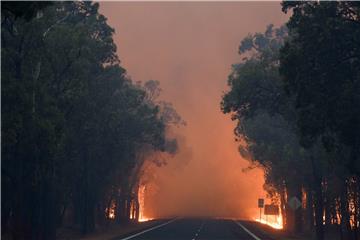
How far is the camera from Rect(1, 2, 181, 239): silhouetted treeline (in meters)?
33.7

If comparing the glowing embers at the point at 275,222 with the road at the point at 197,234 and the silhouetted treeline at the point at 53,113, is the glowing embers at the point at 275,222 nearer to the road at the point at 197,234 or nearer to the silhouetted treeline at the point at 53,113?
the road at the point at 197,234

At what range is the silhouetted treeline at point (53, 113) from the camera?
33.7 m

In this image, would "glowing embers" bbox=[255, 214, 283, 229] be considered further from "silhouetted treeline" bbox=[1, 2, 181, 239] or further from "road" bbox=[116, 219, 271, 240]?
"silhouetted treeline" bbox=[1, 2, 181, 239]

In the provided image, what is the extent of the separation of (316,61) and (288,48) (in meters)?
1.43

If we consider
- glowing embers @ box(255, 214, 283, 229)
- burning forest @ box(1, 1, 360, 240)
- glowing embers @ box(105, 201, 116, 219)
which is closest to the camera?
burning forest @ box(1, 1, 360, 240)

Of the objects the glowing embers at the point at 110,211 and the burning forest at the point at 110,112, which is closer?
the burning forest at the point at 110,112

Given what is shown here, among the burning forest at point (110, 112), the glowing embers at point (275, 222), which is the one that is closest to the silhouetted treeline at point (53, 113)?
the burning forest at point (110, 112)

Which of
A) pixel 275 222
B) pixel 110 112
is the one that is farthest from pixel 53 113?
pixel 275 222

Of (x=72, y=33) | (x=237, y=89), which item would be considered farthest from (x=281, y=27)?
(x=72, y=33)

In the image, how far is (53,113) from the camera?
35.6 m

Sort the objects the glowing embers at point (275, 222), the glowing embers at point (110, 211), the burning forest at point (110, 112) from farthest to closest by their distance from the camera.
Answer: the glowing embers at point (275, 222), the glowing embers at point (110, 211), the burning forest at point (110, 112)

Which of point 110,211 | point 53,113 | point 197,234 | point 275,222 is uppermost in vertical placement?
point 53,113

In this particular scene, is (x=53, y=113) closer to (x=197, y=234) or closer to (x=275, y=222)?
(x=197, y=234)

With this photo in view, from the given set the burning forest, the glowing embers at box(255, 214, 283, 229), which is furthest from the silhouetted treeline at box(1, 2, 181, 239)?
the glowing embers at box(255, 214, 283, 229)
